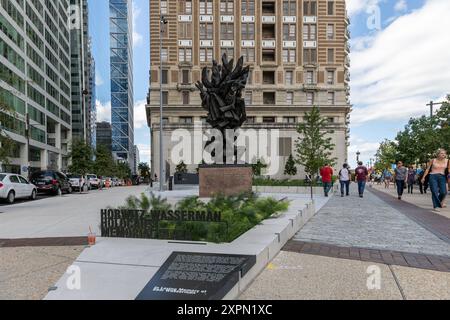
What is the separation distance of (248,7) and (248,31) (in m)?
4.00

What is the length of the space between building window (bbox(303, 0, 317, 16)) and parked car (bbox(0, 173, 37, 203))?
183 ft

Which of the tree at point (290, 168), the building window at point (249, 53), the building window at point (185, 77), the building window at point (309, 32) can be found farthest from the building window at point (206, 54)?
the tree at point (290, 168)

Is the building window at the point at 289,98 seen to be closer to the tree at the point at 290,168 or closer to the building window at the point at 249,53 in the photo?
the building window at the point at 249,53

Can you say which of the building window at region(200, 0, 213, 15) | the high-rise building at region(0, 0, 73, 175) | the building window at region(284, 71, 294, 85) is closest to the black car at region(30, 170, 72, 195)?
the high-rise building at region(0, 0, 73, 175)

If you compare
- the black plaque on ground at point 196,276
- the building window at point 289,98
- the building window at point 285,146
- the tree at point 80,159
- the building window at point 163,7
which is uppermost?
the building window at point 163,7

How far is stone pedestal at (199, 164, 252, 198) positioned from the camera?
16.4 metres

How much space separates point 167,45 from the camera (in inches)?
2456

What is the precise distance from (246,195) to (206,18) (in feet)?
193

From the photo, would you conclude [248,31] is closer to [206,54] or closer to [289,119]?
[206,54]

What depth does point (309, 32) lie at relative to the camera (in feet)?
210

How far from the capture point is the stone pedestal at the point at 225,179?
16.4 metres

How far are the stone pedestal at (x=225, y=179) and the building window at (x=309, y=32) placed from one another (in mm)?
53371

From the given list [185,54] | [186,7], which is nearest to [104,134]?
[185,54]
